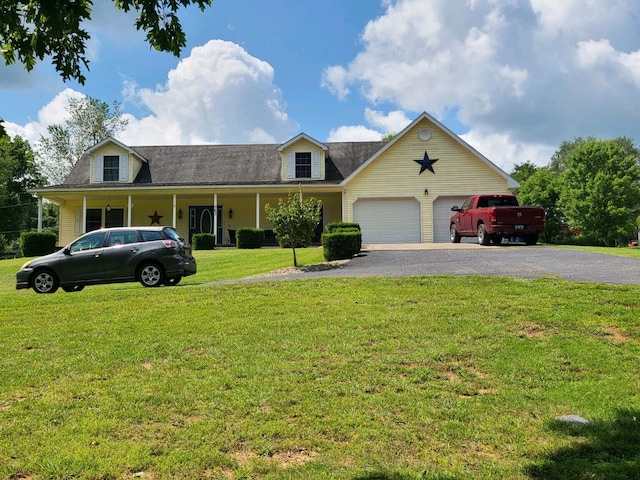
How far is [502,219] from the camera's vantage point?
16.3 m

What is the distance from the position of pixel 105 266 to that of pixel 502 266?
967 centimetres

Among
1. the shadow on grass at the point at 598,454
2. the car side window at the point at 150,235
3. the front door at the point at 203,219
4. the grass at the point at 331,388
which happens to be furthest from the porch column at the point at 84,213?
the shadow on grass at the point at 598,454

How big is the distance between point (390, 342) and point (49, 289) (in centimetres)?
949

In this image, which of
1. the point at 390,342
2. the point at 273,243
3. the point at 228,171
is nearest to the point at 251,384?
the point at 390,342

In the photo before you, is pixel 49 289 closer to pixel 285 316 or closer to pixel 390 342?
pixel 285 316

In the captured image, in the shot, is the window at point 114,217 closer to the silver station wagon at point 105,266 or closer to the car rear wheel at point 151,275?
the silver station wagon at point 105,266

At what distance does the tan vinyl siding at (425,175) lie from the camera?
2294cm

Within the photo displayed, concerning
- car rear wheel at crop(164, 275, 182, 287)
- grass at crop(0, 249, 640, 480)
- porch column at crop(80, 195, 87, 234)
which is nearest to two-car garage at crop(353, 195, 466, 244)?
car rear wheel at crop(164, 275, 182, 287)

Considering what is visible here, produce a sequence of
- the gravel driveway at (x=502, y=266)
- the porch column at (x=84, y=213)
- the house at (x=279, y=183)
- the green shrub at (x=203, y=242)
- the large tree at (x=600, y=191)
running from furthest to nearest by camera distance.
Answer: the large tree at (x=600, y=191)
the porch column at (x=84, y=213)
the house at (x=279, y=183)
the green shrub at (x=203, y=242)
the gravel driveway at (x=502, y=266)

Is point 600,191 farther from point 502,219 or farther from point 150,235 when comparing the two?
point 150,235

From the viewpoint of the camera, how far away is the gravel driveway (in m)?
9.47

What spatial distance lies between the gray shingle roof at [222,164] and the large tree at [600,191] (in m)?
25.9

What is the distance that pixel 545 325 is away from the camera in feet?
19.2

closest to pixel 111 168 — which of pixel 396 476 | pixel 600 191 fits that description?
pixel 396 476
